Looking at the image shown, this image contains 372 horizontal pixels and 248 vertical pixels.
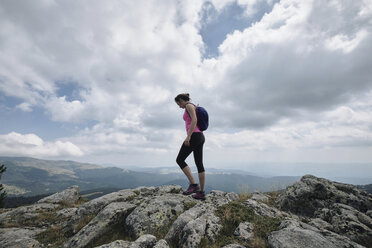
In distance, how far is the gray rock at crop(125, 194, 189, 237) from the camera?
22.7ft

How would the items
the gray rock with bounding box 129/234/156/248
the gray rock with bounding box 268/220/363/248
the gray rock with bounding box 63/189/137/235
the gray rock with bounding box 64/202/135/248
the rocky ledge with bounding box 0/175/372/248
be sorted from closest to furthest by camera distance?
the gray rock with bounding box 268/220/363/248 → the gray rock with bounding box 129/234/156/248 → the rocky ledge with bounding box 0/175/372/248 → the gray rock with bounding box 64/202/135/248 → the gray rock with bounding box 63/189/137/235

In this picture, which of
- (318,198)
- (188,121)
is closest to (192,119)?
(188,121)

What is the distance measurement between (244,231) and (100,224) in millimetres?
5913

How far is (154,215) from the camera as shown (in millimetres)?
7465

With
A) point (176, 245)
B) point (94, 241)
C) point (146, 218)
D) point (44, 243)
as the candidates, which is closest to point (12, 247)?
point (44, 243)

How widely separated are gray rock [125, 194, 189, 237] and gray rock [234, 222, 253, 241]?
109 inches

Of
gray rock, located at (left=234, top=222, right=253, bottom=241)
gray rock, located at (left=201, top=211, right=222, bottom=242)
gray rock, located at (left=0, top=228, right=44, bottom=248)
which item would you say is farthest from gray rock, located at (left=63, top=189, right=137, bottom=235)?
gray rock, located at (left=234, top=222, right=253, bottom=241)

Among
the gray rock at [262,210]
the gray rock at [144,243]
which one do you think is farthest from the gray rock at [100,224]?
the gray rock at [262,210]

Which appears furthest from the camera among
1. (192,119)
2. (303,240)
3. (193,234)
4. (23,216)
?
(23,216)

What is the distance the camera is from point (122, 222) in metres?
7.96

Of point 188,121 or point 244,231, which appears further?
point 188,121

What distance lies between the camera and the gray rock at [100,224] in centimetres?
681

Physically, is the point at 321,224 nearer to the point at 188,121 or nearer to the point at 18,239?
the point at 188,121

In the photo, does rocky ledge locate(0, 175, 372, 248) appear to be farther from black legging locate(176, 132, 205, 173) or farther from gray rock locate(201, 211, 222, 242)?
black legging locate(176, 132, 205, 173)
